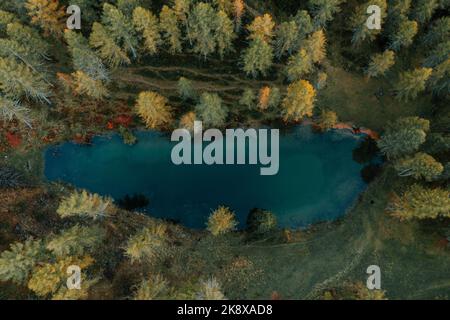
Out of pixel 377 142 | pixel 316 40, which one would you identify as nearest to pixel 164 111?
pixel 316 40

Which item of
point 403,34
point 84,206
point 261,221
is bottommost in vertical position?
point 84,206

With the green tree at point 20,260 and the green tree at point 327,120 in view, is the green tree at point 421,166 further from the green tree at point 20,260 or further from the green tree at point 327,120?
the green tree at point 20,260

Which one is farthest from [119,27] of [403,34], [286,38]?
[403,34]

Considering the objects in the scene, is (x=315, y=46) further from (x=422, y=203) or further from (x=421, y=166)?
(x=422, y=203)

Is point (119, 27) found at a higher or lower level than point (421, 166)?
higher

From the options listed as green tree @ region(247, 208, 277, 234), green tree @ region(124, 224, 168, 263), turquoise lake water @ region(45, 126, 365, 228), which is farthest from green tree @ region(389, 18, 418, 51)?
green tree @ region(124, 224, 168, 263)

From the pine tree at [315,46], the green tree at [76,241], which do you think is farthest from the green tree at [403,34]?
the green tree at [76,241]

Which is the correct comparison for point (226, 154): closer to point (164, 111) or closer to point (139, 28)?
point (164, 111)
